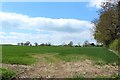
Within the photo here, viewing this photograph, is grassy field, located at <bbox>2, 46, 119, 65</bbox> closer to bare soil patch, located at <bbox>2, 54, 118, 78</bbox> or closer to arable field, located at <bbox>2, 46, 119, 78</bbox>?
arable field, located at <bbox>2, 46, 119, 78</bbox>

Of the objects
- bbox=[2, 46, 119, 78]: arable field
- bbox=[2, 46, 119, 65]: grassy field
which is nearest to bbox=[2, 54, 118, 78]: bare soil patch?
bbox=[2, 46, 119, 78]: arable field

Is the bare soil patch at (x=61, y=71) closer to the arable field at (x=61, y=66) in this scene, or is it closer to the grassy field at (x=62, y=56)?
the arable field at (x=61, y=66)

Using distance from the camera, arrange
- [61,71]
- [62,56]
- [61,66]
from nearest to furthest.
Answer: [61,71] → [61,66] → [62,56]

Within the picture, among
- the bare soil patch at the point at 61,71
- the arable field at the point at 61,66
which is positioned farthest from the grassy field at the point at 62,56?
the bare soil patch at the point at 61,71

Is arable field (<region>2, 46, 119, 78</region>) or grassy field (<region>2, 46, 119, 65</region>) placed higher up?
grassy field (<region>2, 46, 119, 65</region>)

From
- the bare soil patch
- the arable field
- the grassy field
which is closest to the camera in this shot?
the bare soil patch

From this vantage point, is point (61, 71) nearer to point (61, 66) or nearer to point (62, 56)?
point (61, 66)

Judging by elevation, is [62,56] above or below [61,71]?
above

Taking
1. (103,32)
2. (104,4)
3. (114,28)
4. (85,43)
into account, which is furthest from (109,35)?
(85,43)

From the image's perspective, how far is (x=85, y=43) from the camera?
73750 millimetres

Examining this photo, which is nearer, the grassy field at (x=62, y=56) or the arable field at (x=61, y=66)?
the arable field at (x=61, y=66)

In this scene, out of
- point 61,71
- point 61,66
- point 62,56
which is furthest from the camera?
point 62,56

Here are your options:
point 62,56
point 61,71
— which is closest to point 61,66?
point 61,71

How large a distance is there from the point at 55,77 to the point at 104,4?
23916 mm
